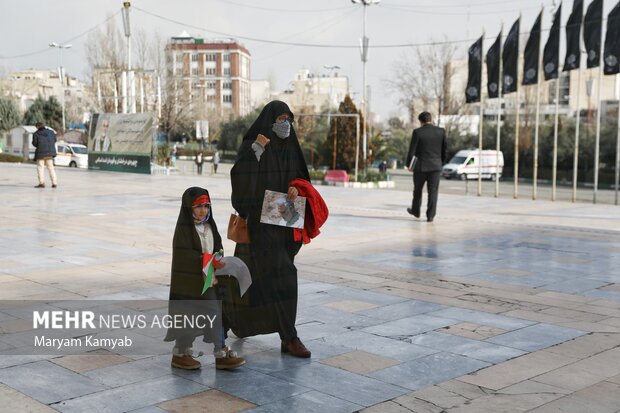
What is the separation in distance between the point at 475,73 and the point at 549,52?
2.04m

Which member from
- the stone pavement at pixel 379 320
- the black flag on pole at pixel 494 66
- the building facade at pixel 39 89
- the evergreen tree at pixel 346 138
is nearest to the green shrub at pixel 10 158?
the evergreen tree at pixel 346 138

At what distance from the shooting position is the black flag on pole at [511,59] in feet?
58.7

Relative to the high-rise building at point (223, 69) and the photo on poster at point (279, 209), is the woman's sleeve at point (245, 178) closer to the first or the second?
the photo on poster at point (279, 209)

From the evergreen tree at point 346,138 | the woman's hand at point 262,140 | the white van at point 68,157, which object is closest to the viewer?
the woman's hand at point 262,140

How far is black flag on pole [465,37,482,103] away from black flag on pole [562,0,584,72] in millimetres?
2229

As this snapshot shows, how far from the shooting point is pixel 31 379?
4.13 meters

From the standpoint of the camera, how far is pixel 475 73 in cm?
1898

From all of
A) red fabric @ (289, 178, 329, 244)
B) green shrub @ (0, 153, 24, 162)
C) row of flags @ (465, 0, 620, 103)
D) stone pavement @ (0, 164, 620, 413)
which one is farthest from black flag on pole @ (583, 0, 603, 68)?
green shrub @ (0, 153, 24, 162)

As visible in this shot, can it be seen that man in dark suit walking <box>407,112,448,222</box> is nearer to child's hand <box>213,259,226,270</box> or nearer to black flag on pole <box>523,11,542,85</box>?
black flag on pole <box>523,11,542,85</box>

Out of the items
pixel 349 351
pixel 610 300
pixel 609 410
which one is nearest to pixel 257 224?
pixel 349 351

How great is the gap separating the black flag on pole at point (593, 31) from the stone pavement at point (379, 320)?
580cm

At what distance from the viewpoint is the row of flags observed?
637 inches

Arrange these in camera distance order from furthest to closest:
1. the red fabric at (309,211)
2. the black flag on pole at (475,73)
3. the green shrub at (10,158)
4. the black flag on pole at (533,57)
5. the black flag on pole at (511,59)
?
the green shrub at (10,158) < the black flag on pole at (475,73) < the black flag on pole at (511,59) < the black flag on pole at (533,57) < the red fabric at (309,211)

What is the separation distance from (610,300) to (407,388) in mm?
3129
